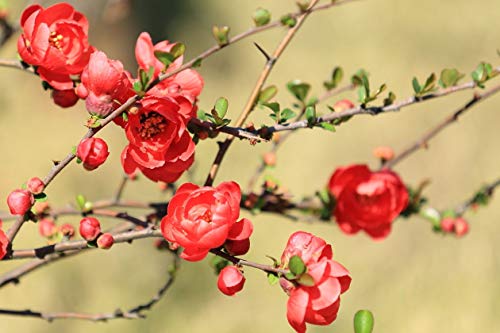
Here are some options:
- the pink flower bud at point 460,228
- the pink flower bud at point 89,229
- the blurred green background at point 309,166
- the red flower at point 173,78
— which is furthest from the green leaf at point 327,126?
the blurred green background at point 309,166

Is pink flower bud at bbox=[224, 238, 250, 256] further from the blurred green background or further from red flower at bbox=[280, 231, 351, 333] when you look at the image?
the blurred green background

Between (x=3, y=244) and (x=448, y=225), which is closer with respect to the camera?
(x=3, y=244)

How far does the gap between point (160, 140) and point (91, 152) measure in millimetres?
59

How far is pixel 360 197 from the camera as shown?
813 mm

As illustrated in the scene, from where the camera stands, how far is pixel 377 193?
2.63 ft

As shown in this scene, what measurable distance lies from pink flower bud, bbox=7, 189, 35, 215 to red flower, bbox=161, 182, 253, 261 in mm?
109

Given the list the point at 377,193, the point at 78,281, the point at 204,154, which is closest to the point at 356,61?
the point at 204,154

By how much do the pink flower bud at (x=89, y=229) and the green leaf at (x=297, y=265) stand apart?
0.55 feet

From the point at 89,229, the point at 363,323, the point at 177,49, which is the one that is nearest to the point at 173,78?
the point at 177,49

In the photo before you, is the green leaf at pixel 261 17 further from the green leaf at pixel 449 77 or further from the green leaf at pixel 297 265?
the green leaf at pixel 297 265

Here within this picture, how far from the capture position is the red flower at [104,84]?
1.57ft

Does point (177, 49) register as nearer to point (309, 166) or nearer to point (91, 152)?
point (91, 152)

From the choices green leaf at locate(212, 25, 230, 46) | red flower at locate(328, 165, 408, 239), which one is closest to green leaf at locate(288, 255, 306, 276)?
green leaf at locate(212, 25, 230, 46)

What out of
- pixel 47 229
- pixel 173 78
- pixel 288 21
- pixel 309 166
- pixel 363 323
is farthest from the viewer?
pixel 309 166
